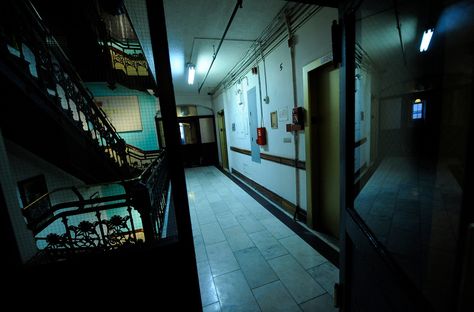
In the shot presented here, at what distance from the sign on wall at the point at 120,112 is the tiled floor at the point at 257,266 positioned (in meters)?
1.92

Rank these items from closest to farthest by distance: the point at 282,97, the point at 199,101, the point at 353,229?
the point at 353,229 → the point at 282,97 → the point at 199,101

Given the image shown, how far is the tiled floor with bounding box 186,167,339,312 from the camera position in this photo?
5.37 feet

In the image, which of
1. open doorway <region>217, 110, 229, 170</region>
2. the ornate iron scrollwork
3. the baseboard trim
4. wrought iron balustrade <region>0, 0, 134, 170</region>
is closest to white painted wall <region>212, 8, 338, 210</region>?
the baseboard trim

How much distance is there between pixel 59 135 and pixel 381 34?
146 inches

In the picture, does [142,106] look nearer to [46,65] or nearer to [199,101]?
[46,65]

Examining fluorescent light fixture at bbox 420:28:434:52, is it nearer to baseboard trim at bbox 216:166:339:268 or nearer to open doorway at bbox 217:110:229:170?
baseboard trim at bbox 216:166:339:268

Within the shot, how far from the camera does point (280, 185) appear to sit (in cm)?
349

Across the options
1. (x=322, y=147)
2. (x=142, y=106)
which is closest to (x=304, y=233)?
(x=322, y=147)

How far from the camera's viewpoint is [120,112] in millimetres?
2873

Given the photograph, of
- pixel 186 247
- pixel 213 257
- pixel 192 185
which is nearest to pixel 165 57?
pixel 186 247

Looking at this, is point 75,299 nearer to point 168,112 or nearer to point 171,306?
point 171,306

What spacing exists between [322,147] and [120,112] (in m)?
3.09

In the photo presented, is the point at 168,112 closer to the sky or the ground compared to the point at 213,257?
closer to the sky

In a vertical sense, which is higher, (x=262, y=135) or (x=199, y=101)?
(x=199, y=101)
